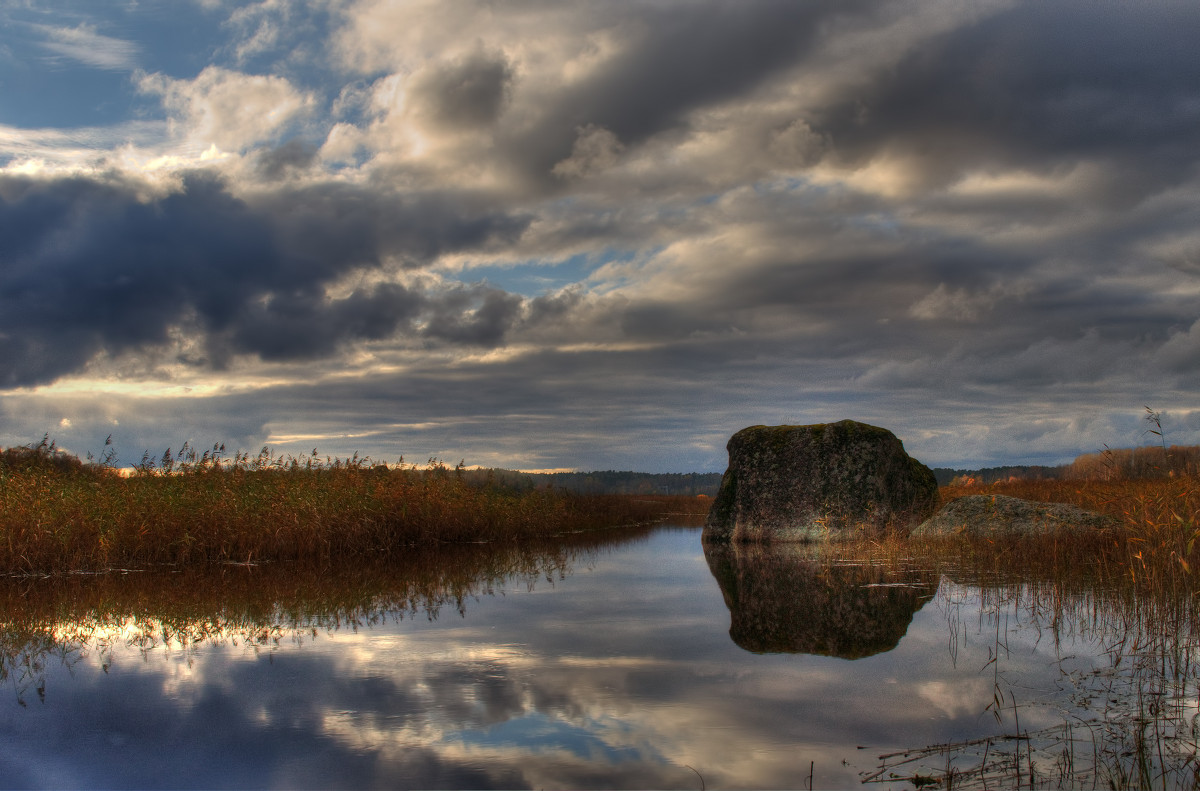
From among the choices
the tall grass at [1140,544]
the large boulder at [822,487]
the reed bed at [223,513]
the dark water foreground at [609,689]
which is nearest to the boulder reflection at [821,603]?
the dark water foreground at [609,689]

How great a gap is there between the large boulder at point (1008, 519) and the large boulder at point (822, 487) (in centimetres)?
207

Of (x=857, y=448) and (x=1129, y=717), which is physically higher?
(x=857, y=448)

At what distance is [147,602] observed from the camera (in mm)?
8188

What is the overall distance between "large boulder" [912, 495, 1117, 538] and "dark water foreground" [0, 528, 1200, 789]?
168 inches

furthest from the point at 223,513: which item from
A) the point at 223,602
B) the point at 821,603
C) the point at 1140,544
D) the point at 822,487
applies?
the point at 1140,544

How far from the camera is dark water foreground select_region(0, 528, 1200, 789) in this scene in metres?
3.21

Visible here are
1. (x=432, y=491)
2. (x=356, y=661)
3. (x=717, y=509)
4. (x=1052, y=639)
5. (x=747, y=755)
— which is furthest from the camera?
(x=717, y=509)

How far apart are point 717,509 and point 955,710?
14416 mm

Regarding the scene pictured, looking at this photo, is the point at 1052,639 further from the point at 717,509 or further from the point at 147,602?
the point at 717,509

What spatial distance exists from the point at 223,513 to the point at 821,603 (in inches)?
388

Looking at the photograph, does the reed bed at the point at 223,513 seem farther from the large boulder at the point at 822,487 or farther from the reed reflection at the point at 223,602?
the large boulder at the point at 822,487

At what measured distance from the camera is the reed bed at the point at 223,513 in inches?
452

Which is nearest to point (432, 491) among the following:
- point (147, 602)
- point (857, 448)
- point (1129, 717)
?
point (147, 602)

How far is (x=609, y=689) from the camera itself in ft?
14.3
